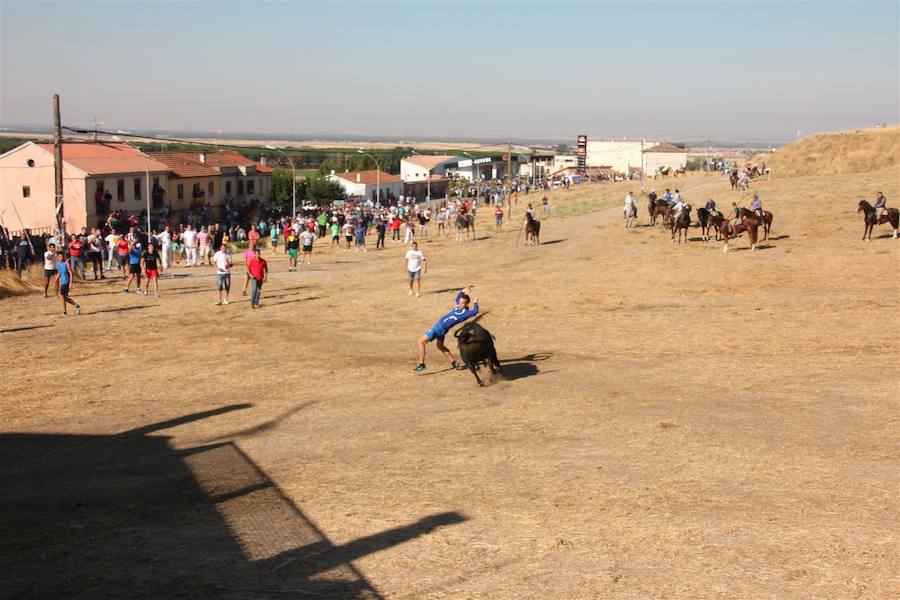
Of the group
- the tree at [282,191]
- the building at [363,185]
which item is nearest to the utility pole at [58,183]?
the tree at [282,191]

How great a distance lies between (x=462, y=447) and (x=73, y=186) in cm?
4956

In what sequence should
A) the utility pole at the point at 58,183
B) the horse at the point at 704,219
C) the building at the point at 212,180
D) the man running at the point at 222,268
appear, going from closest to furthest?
the man running at the point at 222,268
the utility pole at the point at 58,183
the horse at the point at 704,219
the building at the point at 212,180

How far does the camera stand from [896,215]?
3366cm

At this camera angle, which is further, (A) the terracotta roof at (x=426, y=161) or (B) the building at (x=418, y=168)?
(A) the terracotta roof at (x=426, y=161)

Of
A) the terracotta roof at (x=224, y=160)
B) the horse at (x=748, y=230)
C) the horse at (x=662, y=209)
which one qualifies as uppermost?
the terracotta roof at (x=224, y=160)

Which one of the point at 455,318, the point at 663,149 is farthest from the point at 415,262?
the point at 663,149

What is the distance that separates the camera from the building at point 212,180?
2643 inches

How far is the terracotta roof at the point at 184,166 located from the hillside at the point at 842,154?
144ft

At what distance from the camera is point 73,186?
55500 mm

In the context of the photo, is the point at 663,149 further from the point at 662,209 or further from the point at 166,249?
the point at 166,249

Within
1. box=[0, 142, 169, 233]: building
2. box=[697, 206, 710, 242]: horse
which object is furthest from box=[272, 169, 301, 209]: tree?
box=[697, 206, 710, 242]: horse

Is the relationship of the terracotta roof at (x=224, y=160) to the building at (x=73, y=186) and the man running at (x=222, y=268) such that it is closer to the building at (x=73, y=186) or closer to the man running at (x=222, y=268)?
the building at (x=73, y=186)

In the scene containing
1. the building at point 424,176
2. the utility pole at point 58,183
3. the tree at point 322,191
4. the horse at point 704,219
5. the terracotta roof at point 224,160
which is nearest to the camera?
the utility pole at point 58,183

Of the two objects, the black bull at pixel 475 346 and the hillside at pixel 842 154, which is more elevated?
the hillside at pixel 842 154
